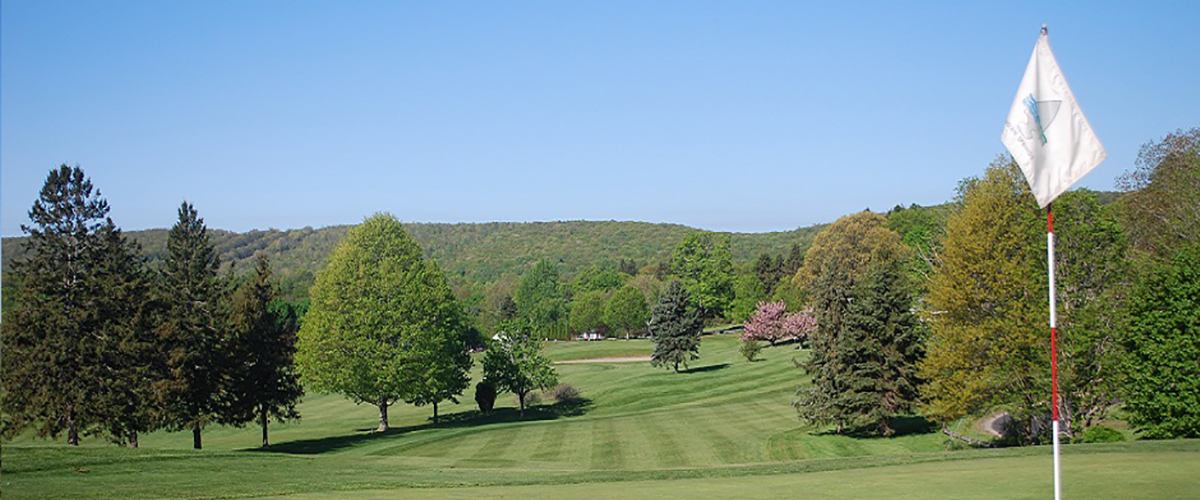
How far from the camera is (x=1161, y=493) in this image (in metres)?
13.1

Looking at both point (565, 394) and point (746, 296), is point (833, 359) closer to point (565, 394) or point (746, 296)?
point (565, 394)

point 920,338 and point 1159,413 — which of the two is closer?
point 1159,413

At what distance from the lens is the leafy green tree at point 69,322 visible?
115 ft

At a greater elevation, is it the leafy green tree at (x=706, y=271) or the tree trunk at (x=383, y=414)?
the leafy green tree at (x=706, y=271)

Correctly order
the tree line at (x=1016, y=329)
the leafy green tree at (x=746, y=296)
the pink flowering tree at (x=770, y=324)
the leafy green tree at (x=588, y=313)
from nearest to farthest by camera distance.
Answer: the tree line at (x=1016, y=329), the pink flowering tree at (x=770, y=324), the leafy green tree at (x=746, y=296), the leafy green tree at (x=588, y=313)

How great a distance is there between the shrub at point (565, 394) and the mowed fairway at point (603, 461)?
1.14 meters

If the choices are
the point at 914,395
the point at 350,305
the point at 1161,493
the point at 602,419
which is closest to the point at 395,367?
the point at 350,305

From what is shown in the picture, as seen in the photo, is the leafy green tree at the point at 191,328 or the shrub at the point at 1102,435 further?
the leafy green tree at the point at 191,328

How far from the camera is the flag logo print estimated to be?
1137cm

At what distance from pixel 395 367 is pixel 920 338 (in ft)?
84.2

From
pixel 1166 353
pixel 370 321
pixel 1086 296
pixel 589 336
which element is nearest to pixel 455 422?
pixel 370 321

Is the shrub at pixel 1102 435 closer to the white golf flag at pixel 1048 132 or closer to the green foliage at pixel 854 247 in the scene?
the white golf flag at pixel 1048 132

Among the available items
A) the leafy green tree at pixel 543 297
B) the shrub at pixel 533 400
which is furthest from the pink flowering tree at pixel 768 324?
the leafy green tree at pixel 543 297

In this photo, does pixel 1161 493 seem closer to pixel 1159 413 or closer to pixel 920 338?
pixel 1159 413
